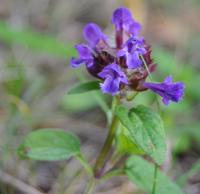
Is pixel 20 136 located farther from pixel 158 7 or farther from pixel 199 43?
pixel 158 7

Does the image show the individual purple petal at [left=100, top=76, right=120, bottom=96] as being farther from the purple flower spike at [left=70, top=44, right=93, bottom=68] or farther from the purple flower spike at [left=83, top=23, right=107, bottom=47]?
the purple flower spike at [left=83, top=23, right=107, bottom=47]

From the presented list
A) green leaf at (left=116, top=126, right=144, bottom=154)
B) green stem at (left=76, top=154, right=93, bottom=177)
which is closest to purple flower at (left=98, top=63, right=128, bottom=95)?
green leaf at (left=116, top=126, right=144, bottom=154)

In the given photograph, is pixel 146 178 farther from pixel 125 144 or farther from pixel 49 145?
pixel 49 145

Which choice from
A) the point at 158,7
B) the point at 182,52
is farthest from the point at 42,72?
the point at 158,7

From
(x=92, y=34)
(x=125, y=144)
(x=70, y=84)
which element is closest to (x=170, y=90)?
(x=125, y=144)

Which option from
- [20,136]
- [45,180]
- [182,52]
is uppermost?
[182,52]

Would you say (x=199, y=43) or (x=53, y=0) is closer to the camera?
(x=199, y=43)
